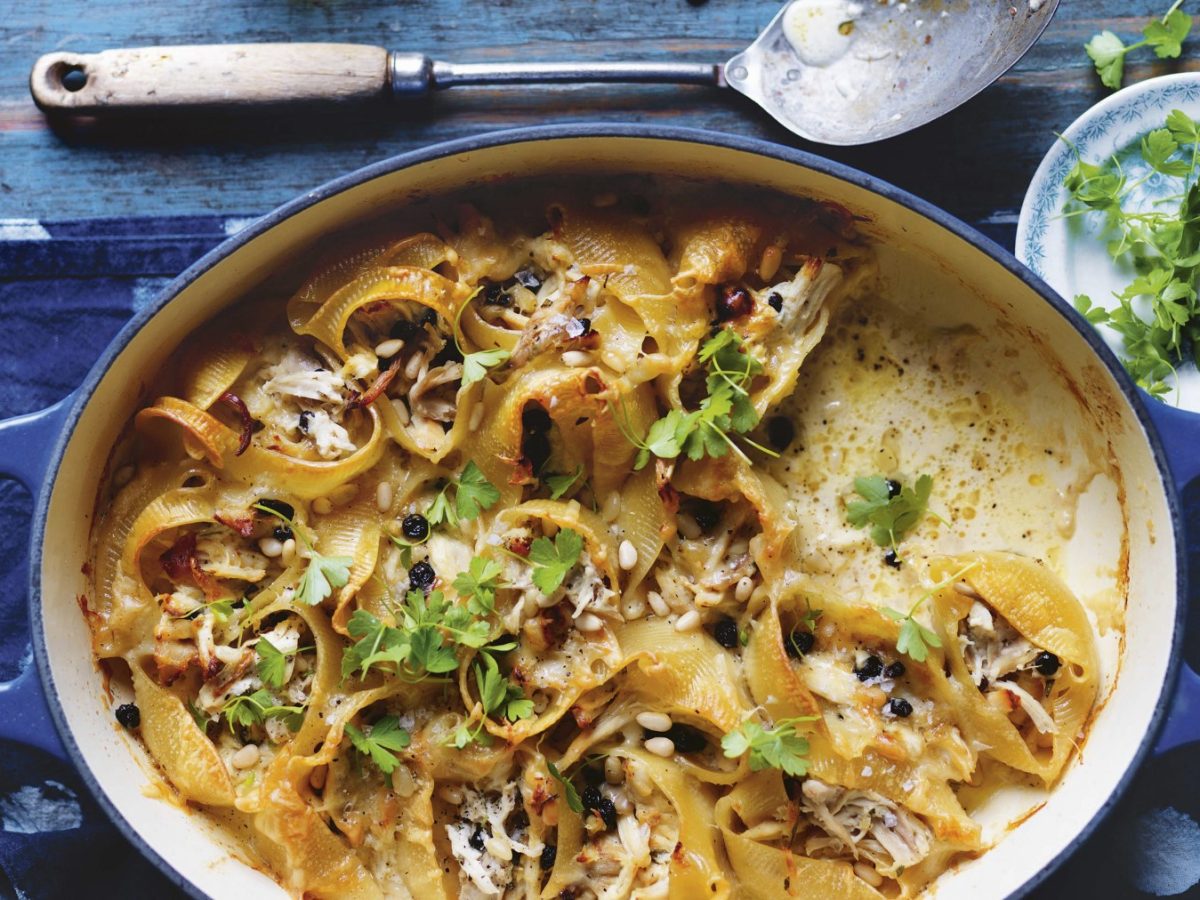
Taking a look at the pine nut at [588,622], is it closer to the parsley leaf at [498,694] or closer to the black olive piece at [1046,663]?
the parsley leaf at [498,694]

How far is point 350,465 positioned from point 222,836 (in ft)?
3.50

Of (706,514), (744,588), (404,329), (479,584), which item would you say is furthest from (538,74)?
(744,588)

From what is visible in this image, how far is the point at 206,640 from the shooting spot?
266 cm

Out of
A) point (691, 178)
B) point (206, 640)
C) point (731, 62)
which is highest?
point (731, 62)

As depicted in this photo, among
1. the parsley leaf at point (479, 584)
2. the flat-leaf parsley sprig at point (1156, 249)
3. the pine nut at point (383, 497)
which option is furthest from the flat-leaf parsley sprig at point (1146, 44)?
the pine nut at point (383, 497)

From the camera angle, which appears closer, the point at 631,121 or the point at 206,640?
the point at 206,640

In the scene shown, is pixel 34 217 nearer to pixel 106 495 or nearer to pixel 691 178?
pixel 106 495

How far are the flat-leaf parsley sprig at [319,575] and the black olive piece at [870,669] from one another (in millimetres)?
1378

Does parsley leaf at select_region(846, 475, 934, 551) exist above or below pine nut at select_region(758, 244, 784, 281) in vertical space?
below

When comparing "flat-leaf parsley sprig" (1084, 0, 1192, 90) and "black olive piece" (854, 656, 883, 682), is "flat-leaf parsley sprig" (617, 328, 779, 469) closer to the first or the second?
"black olive piece" (854, 656, 883, 682)

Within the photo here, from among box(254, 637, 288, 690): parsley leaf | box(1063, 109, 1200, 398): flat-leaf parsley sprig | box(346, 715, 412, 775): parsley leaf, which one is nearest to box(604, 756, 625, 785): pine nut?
box(346, 715, 412, 775): parsley leaf

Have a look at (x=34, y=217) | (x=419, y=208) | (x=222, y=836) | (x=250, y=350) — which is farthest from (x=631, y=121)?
(x=222, y=836)

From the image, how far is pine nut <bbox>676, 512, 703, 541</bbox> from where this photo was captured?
280 cm

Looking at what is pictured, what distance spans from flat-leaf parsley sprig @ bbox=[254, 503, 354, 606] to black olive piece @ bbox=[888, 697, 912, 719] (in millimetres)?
1467
